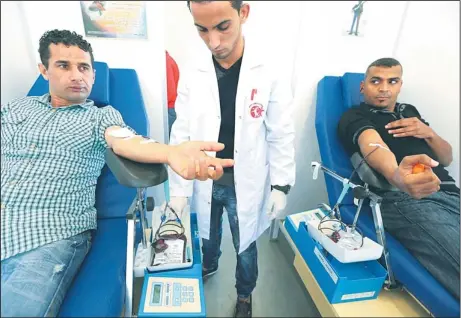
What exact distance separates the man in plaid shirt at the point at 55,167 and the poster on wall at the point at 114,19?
165 millimetres

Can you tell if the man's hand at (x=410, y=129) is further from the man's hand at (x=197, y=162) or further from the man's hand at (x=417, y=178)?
the man's hand at (x=197, y=162)

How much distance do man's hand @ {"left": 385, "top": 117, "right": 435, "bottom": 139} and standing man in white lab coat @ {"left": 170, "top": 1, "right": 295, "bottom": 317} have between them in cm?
63

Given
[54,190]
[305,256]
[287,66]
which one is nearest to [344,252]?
[305,256]

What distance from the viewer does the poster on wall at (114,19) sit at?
95cm

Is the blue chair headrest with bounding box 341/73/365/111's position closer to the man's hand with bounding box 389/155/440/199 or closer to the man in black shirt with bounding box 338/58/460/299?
the man in black shirt with bounding box 338/58/460/299

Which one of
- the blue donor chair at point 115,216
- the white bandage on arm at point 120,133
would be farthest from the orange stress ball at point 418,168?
the white bandage on arm at point 120,133

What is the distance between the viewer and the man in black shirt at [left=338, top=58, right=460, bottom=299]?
2.82 feet

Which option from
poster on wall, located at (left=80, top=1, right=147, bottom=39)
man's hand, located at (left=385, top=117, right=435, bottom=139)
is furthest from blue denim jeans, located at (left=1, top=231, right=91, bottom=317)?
man's hand, located at (left=385, top=117, right=435, bottom=139)

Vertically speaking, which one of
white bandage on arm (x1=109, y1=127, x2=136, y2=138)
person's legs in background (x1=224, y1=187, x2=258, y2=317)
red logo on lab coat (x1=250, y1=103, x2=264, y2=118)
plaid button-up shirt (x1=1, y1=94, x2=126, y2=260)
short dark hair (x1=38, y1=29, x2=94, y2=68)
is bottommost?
person's legs in background (x1=224, y1=187, x2=258, y2=317)

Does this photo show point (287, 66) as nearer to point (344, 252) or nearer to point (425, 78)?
point (425, 78)

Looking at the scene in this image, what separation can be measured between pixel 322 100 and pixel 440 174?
0.70m

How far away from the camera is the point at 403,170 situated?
0.83 metres

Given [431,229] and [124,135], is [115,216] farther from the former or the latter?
[431,229]

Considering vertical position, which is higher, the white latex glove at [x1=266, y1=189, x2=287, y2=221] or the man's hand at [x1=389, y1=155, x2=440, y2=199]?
the man's hand at [x1=389, y1=155, x2=440, y2=199]
